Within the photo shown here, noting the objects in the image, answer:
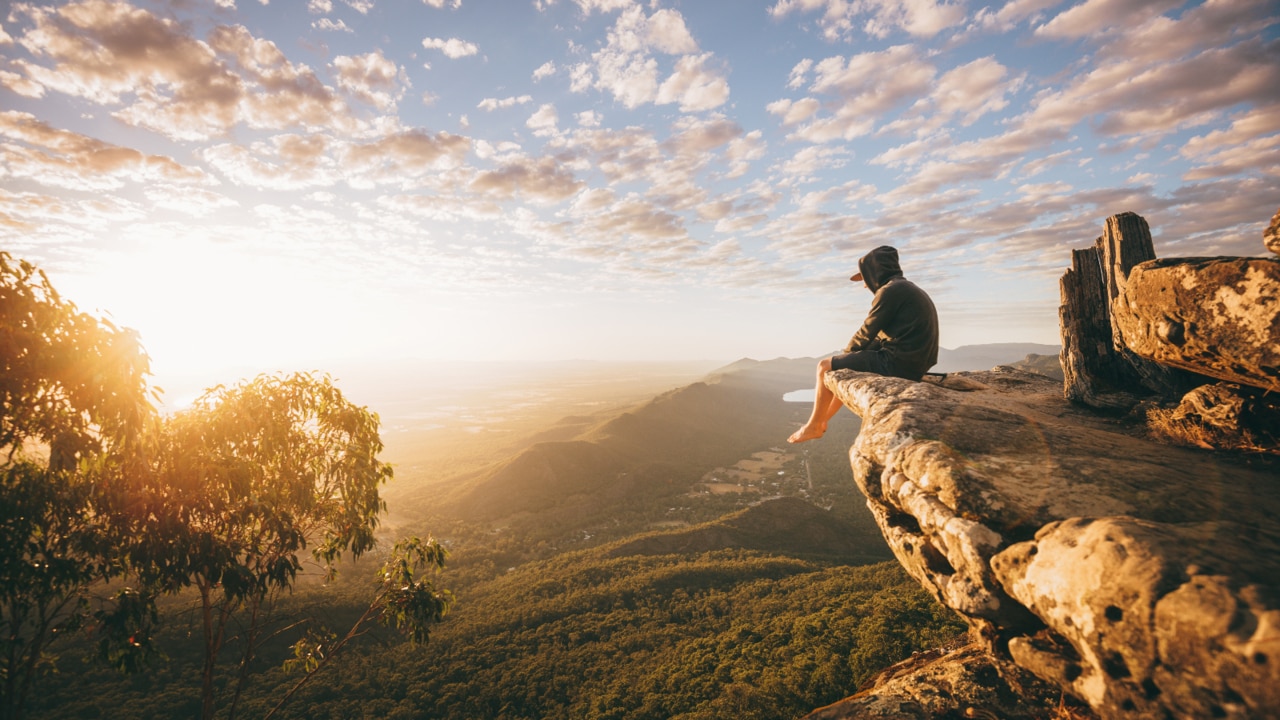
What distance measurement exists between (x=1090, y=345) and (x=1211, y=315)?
11.3 ft

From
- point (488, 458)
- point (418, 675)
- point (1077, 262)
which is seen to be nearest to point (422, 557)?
point (1077, 262)

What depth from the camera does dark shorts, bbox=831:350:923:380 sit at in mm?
6695

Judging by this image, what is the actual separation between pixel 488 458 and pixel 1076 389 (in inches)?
3014

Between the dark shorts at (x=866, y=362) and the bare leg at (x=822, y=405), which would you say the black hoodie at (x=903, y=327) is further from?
the bare leg at (x=822, y=405)

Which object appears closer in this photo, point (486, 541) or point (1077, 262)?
point (1077, 262)

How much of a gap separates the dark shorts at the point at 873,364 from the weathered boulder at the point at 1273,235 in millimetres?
3442

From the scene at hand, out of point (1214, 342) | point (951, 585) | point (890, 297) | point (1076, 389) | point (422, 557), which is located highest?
point (890, 297)

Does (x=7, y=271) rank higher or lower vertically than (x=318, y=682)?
higher

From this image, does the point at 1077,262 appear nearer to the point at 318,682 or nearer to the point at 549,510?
the point at 318,682

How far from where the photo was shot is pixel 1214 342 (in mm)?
3914

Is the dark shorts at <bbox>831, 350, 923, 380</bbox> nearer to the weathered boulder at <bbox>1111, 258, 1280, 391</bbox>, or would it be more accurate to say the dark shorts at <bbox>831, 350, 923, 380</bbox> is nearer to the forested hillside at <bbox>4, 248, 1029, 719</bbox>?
the weathered boulder at <bbox>1111, 258, 1280, 391</bbox>

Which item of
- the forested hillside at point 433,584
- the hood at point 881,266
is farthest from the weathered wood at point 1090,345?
the forested hillside at point 433,584

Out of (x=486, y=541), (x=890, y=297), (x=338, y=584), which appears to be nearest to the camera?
(x=890, y=297)

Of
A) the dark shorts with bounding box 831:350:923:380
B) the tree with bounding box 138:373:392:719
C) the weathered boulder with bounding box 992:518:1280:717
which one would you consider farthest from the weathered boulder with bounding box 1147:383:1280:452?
the tree with bounding box 138:373:392:719
